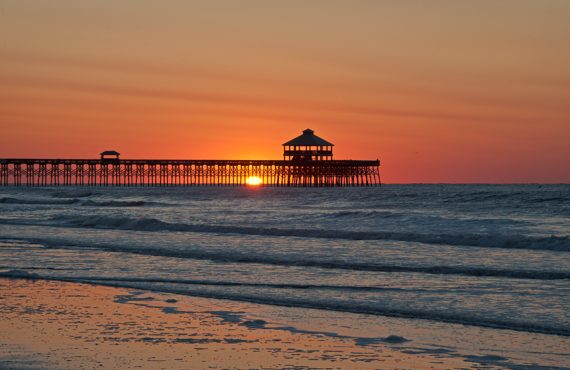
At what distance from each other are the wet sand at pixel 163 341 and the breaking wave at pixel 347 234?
10.8m

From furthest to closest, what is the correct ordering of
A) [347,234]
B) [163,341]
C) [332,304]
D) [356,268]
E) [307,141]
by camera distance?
[307,141]
[347,234]
[356,268]
[332,304]
[163,341]

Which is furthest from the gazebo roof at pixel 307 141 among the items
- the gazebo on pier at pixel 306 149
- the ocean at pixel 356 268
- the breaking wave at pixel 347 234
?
the ocean at pixel 356 268

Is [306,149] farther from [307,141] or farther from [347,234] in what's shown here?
[347,234]

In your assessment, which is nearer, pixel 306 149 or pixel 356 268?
pixel 356 268

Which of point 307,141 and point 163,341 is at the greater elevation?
point 307,141

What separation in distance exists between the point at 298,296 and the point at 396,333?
2792 mm

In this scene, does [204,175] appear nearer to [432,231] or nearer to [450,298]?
[432,231]

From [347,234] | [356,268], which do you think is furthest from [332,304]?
[347,234]

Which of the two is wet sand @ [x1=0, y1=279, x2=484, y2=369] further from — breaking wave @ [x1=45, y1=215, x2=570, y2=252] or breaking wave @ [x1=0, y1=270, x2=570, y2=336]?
breaking wave @ [x1=45, y1=215, x2=570, y2=252]

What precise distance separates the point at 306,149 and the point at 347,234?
68.7 meters

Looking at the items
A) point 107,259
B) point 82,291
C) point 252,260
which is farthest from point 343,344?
point 107,259

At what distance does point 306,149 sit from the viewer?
9194cm

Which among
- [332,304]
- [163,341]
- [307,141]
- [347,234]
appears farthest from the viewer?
[307,141]

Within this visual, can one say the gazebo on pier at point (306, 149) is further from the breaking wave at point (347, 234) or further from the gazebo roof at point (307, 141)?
the breaking wave at point (347, 234)
